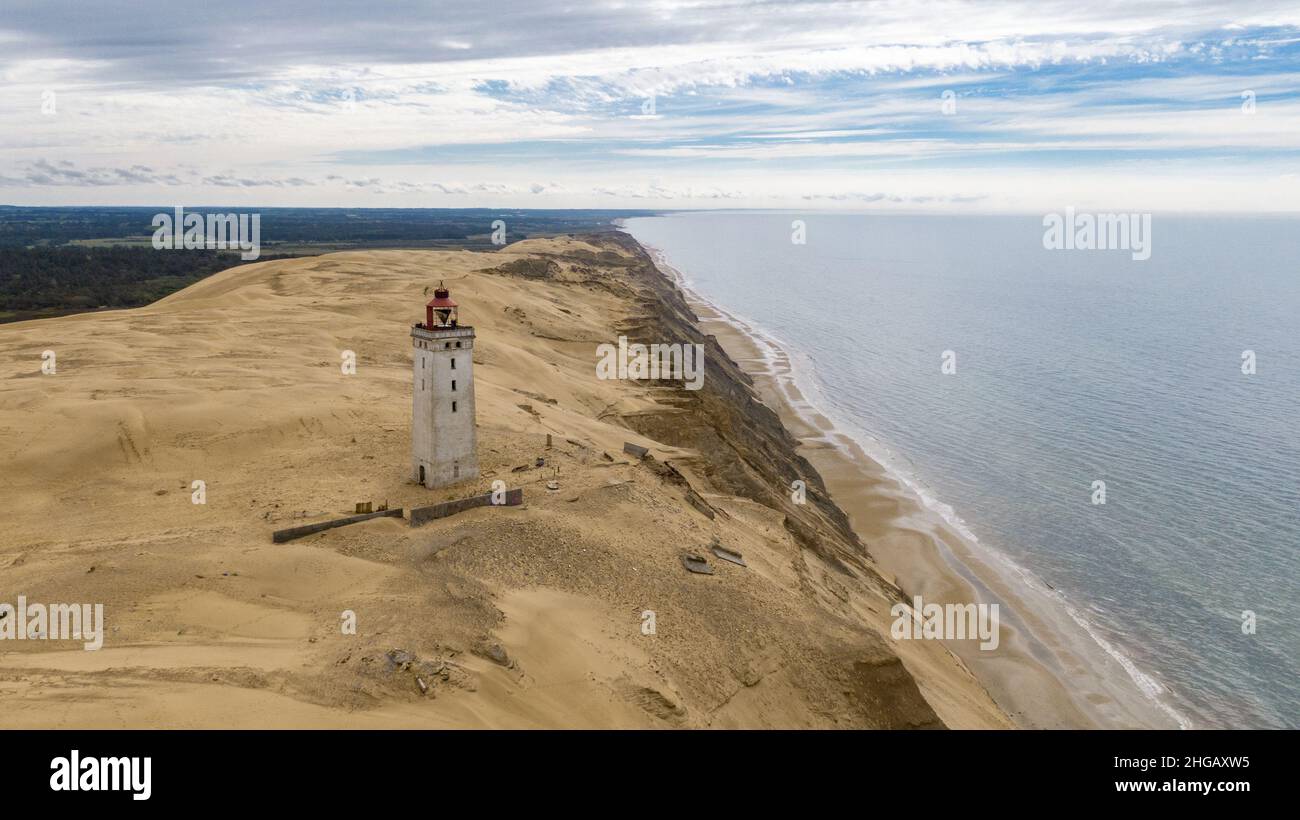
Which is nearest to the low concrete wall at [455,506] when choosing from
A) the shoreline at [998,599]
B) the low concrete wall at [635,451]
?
the low concrete wall at [635,451]

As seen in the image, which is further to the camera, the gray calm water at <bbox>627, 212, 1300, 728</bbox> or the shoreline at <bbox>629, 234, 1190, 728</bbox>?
the gray calm water at <bbox>627, 212, 1300, 728</bbox>

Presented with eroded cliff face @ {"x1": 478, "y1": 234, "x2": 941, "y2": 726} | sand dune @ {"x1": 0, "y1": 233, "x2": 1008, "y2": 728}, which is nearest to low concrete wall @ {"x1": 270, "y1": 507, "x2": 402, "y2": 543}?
sand dune @ {"x1": 0, "y1": 233, "x2": 1008, "y2": 728}

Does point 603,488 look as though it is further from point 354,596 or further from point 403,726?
point 403,726

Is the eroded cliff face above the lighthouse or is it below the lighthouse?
below

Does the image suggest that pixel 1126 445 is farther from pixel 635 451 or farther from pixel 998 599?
pixel 635 451

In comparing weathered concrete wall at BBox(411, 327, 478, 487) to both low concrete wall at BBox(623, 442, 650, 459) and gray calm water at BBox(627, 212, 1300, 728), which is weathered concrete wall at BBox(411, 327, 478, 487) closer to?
low concrete wall at BBox(623, 442, 650, 459)
